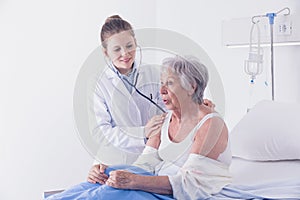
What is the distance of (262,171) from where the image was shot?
81.5 inches

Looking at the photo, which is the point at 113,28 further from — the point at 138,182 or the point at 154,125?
the point at 138,182

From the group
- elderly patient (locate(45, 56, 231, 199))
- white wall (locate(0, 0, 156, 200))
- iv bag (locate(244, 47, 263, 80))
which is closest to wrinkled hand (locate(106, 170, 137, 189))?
elderly patient (locate(45, 56, 231, 199))

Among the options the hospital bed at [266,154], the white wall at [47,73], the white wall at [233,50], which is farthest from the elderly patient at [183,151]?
the white wall at [47,73]

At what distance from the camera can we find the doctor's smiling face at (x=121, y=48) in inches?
68.2

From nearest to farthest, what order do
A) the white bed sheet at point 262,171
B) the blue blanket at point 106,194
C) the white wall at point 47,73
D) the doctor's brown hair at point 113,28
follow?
the blue blanket at point 106,194 → the doctor's brown hair at point 113,28 → the white bed sheet at point 262,171 → the white wall at point 47,73

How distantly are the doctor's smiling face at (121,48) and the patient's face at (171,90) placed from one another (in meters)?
0.16

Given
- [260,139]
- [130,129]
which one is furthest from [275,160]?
[130,129]

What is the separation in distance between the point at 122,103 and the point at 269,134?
0.75 m

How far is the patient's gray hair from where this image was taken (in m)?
1.73

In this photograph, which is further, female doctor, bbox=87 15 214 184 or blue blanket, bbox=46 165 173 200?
female doctor, bbox=87 15 214 184

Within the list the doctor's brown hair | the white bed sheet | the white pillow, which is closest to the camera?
the doctor's brown hair

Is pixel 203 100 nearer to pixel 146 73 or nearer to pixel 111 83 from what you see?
pixel 146 73

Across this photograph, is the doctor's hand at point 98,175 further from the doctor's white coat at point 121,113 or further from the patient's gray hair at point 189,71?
the patient's gray hair at point 189,71

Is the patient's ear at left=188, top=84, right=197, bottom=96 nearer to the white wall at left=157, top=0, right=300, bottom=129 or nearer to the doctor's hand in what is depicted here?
the doctor's hand
